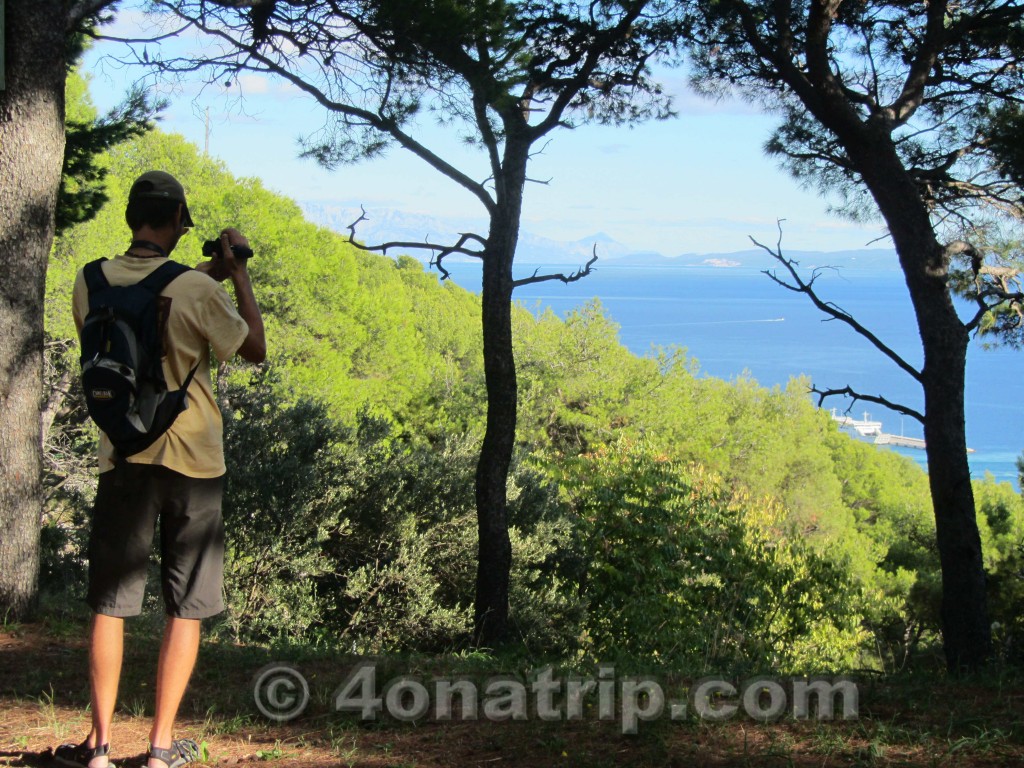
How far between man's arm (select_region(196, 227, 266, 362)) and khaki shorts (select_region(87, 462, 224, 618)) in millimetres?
421

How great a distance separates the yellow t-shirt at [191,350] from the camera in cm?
269

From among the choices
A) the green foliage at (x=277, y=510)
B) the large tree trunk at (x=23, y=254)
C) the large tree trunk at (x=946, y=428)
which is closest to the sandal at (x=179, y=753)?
the large tree trunk at (x=23, y=254)

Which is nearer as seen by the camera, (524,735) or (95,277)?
(95,277)

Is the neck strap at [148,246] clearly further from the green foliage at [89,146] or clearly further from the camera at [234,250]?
the green foliage at [89,146]

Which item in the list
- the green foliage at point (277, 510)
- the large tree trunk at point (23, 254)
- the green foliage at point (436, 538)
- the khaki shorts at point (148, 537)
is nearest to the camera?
the khaki shorts at point (148, 537)

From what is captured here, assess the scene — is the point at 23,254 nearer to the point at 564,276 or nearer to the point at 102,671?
the point at 102,671

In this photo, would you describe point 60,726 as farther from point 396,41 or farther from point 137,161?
point 137,161

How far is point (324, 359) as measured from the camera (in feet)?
86.6

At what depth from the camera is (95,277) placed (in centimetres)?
279

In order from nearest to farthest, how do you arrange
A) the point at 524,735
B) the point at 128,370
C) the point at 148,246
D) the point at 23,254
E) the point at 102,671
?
the point at 128,370, the point at 102,671, the point at 148,246, the point at 524,735, the point at 23,254

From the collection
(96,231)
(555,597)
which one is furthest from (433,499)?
(96,231)

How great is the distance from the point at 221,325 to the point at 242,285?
6.3 inches

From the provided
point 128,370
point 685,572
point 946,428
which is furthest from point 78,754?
point 685,572

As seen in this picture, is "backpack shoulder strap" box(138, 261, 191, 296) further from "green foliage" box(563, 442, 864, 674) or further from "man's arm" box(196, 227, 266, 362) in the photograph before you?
"green foliage" box(563, 442, 864, 674)
